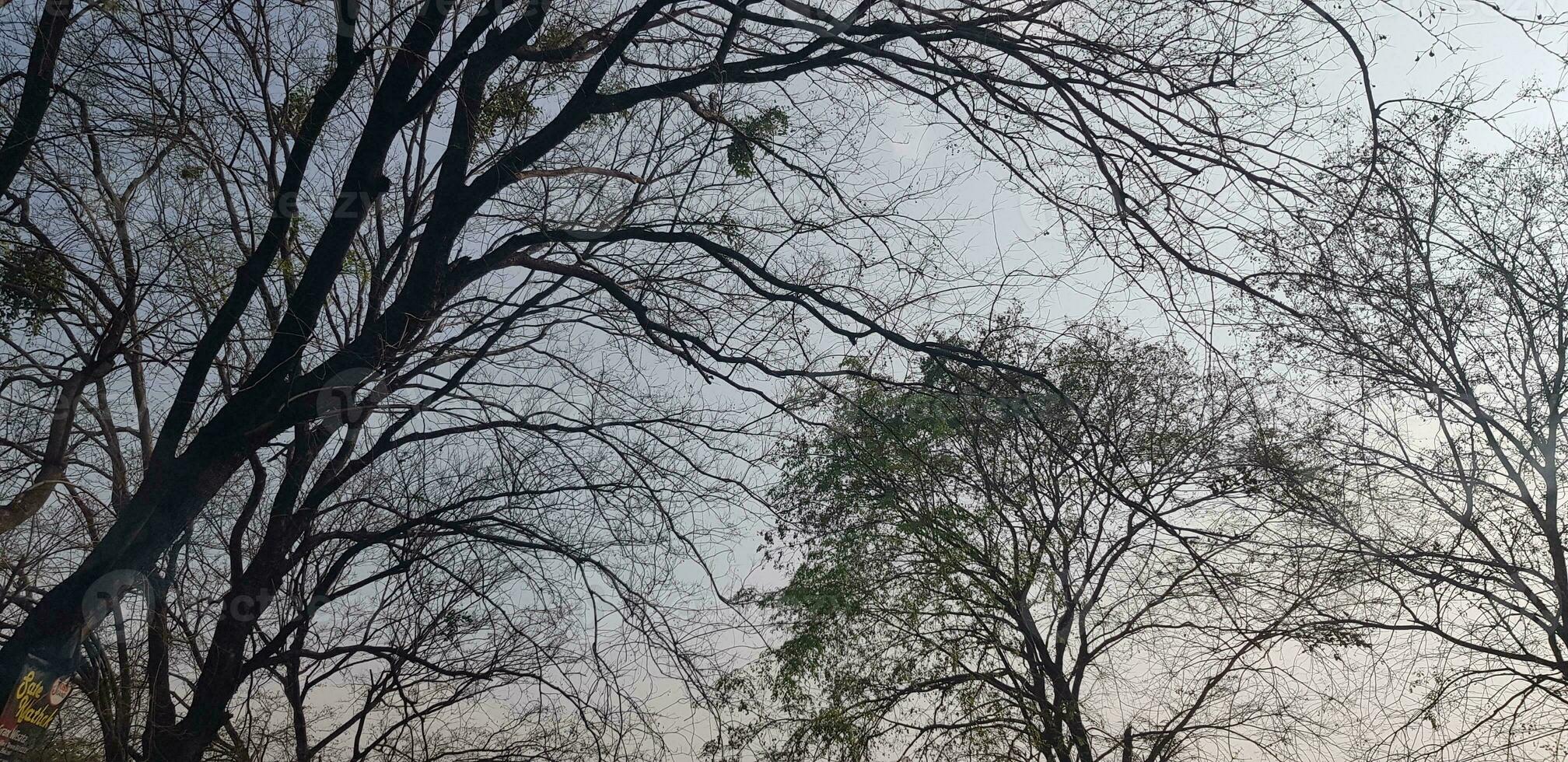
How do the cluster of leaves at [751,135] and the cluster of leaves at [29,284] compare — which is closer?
the cluster of leaves at [751,135]

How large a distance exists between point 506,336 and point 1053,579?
9539 mm

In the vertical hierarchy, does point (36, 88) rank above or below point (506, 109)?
below

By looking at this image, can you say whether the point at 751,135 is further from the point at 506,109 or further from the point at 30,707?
the point at 30,707

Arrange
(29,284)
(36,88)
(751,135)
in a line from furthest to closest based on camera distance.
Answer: (29,284), (751,135), (36,88)

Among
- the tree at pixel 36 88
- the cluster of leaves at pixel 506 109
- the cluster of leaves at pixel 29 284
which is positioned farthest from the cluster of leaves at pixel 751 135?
the cluster of leaves at pixel 29 284

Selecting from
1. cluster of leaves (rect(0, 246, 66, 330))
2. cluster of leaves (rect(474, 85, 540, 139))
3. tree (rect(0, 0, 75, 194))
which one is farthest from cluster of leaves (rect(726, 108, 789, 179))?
cluster of leaves (rect(0, 246, 66, 330))

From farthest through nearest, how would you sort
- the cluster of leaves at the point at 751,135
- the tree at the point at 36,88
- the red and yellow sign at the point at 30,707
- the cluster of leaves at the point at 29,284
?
the cluster of leaves at the point at 29,284 → the cluster of leaves at the point at 751,135 → the tree at the point at 36,88 → the red and yellow sign at the point at 30,707

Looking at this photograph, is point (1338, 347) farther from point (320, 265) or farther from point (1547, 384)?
point (320, 265)

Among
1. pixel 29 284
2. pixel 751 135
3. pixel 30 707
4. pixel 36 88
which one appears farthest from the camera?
pixel 29 284

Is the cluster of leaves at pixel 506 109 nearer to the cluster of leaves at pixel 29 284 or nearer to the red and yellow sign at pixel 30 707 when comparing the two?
the cluster of leaves at pixel 29 284

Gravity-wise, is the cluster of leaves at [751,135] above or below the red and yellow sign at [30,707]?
Answer: above

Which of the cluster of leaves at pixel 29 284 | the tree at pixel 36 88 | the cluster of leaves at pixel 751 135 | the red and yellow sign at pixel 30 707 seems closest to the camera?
the red and yellow sign at pixel 30 707

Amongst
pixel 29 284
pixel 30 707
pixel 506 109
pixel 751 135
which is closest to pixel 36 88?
pixel 29 284

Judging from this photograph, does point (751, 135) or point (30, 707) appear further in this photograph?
point (751, 135)
